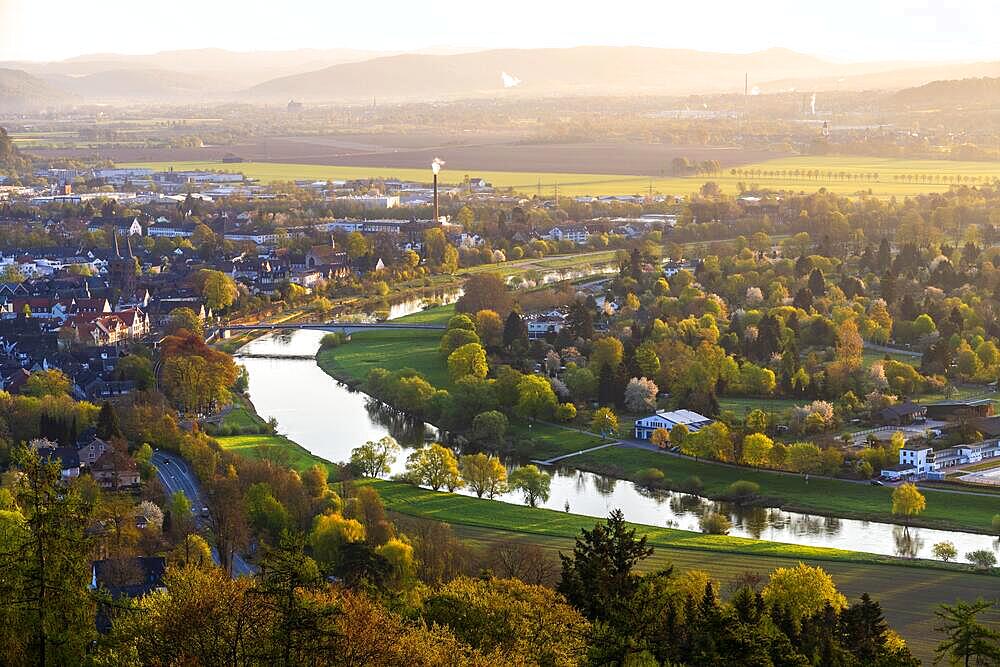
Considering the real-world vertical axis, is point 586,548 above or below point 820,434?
above

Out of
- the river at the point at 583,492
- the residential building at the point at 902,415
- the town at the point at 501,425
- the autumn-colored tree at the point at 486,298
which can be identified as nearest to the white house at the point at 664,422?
the town at the point at 501,425

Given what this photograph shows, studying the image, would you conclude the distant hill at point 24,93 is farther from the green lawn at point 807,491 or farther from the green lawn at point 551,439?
the green lawn at point 807,491

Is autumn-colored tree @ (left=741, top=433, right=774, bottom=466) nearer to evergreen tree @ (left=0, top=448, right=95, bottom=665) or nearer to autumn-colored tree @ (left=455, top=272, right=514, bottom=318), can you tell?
autumn-colored tree @ (left=455, top=272, right=514, bottom=318)

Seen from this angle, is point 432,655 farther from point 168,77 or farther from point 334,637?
point 168,77

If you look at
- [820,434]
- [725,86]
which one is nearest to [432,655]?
[820,434]

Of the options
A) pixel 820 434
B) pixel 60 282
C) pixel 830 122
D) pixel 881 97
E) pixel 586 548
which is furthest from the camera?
pixel 881 97

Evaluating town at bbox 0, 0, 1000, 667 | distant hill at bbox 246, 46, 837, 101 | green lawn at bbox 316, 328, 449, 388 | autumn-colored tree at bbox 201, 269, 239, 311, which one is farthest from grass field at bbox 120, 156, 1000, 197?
distant hill at bbox 246, 46, 837, 101
